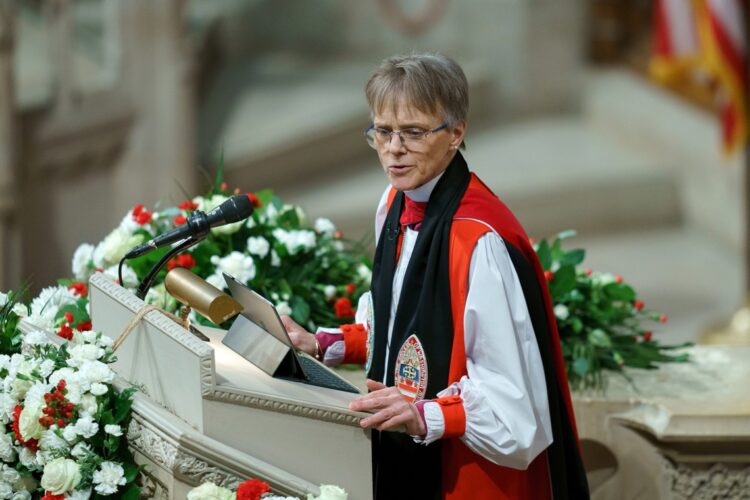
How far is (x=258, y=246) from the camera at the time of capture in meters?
4.09

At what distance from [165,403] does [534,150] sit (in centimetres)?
759

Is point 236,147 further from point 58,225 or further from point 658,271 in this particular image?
point 658,271

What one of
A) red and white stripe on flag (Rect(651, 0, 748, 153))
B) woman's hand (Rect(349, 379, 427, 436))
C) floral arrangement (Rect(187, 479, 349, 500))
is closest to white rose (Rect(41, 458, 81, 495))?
floral arrangement (Rect(187, 479, 349, 500))

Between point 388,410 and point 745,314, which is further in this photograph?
point 745,314

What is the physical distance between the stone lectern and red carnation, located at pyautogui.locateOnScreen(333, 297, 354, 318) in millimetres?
1156

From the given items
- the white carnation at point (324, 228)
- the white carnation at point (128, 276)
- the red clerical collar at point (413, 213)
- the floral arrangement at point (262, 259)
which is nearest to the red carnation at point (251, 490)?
the red clerical collar at point (413, 213)

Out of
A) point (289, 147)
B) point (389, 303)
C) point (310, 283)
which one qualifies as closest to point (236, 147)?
point (289, 147)

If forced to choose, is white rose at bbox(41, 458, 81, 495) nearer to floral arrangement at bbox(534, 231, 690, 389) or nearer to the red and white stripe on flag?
floral arrangement at bbox(534, 231, 690, 389)

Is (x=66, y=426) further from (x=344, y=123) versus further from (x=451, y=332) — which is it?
(x=344, y=123)

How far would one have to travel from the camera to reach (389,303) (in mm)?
2982

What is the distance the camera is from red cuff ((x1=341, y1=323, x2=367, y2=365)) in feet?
10.5

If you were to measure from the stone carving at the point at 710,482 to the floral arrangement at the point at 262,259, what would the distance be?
96 cm

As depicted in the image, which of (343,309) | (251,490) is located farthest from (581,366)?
(251,490)

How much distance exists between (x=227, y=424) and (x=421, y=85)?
723 millimetres
